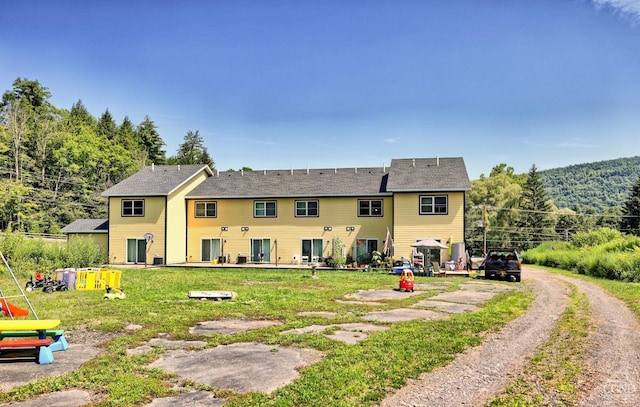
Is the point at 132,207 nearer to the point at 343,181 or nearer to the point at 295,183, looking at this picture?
the point at 295,183

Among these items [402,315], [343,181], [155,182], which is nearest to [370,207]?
[343,181]

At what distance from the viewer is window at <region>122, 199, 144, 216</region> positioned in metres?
29.2

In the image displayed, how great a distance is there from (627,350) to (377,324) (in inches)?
182

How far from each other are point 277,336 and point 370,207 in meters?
20.2

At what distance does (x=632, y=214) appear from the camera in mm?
51188

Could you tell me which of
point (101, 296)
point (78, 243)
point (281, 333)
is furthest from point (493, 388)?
point (78, 243)

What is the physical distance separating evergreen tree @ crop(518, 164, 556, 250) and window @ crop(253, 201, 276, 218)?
3837 centimetres

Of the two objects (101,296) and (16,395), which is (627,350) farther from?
(101,296)

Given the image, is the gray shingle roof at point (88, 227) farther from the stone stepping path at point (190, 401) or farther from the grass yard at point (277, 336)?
the stone stepping path at point (190, 401)

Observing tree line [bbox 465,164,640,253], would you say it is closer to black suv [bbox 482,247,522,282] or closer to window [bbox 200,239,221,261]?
black suv [bbox 482,247,522,282]

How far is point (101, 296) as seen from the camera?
1396 centimetres

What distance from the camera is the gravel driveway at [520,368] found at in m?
5.44

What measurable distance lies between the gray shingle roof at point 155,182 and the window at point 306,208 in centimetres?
806

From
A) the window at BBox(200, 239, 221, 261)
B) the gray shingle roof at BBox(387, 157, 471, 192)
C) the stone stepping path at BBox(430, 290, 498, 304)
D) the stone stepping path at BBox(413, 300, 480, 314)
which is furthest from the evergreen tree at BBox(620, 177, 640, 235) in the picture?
the stone stepping path at BBox(413, 300, 480, 314)
